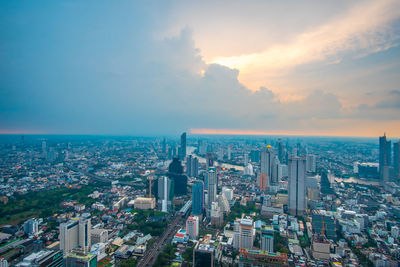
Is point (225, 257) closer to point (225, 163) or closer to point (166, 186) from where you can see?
point (166, 186)

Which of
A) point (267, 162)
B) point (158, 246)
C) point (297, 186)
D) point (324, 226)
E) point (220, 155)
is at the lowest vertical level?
point (158, 246)

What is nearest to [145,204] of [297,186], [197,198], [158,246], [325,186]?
[197,198]

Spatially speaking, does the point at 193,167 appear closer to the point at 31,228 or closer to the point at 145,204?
the point at 145,204

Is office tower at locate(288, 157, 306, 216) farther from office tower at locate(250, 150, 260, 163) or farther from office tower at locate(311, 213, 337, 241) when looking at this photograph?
office tower at locate(250, 150, 260, 163)

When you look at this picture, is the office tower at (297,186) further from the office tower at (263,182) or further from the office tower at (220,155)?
the office tower at (220,155)

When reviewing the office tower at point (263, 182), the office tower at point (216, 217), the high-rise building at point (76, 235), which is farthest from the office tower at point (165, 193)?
the office tower at point (263, 182)

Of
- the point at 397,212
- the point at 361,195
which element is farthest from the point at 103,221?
the point at 361,195
